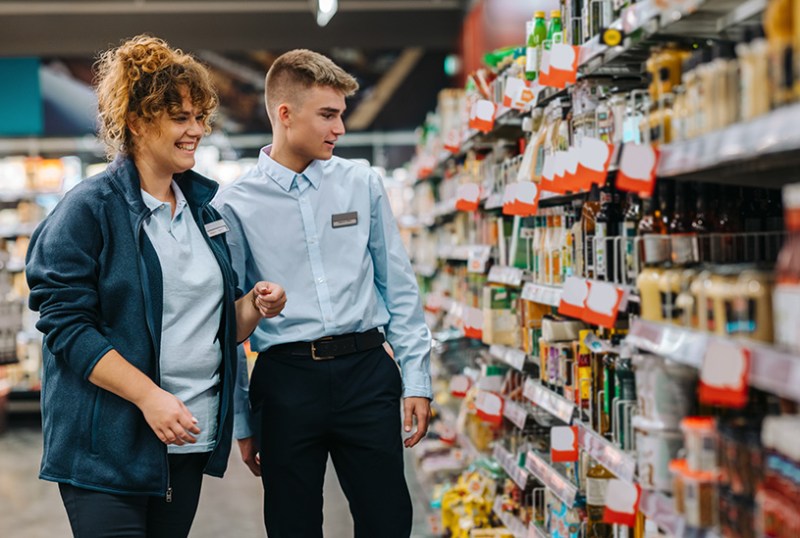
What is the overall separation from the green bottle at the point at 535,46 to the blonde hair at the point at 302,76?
0.74 meters

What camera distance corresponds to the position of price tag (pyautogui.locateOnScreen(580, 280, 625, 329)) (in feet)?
7.64

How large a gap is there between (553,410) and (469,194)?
1651 mm

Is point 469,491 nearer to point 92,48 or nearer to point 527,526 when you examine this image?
point 527,526

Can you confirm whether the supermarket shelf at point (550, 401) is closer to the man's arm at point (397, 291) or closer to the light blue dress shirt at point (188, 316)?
the man's arm at point (397, 291)

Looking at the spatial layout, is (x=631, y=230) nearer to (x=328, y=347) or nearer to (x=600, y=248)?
(x=600, y=248)

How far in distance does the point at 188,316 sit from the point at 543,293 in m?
1.31

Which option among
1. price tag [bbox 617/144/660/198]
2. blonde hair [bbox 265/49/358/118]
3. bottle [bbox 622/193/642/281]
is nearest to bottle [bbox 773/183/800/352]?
price tag [bbox 617/144/660/198]

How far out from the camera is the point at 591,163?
2303mm

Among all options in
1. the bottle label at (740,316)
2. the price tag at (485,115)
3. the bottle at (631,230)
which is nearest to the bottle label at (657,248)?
the bottle at (631,230)

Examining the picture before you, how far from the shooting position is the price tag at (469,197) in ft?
14.9

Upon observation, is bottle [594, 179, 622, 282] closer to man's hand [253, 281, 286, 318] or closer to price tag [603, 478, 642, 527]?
price tag [603, 478, 642, 527]

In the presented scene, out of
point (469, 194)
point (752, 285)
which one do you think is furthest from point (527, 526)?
point (752, 285)

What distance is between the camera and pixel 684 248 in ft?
6.73

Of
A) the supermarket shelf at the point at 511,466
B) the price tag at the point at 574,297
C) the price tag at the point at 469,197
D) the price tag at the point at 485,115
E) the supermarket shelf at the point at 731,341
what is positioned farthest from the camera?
the price tag at the point at 469,197
